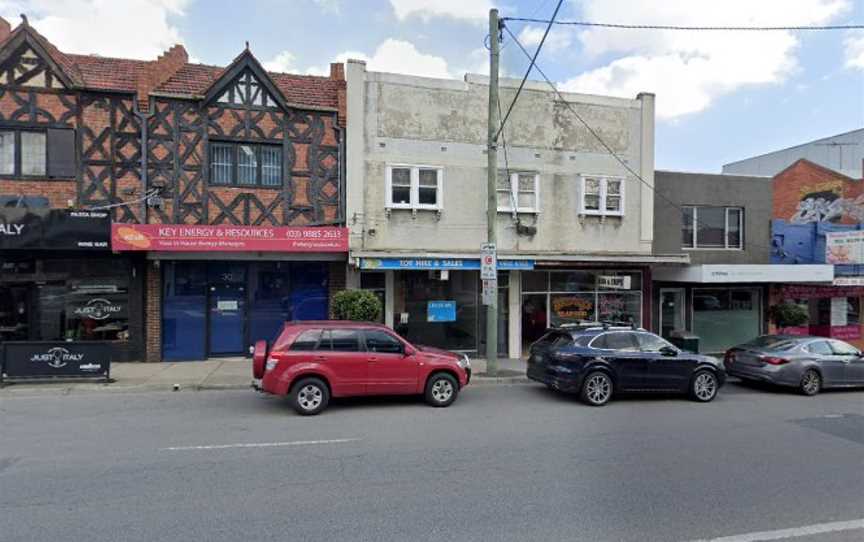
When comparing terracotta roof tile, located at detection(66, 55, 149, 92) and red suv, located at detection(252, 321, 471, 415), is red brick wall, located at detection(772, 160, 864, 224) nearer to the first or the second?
red suv, located at detection(252, 321, 471, 415)

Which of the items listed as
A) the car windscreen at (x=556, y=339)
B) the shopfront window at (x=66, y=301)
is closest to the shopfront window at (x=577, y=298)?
the car windscreen at (x=556, y=339)

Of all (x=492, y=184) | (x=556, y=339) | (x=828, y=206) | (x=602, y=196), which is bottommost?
(x=556, y=339)

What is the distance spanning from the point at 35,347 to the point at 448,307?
9.61m

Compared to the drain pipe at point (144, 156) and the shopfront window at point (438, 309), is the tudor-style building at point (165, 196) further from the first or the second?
the shopfront window at point (438, 309)

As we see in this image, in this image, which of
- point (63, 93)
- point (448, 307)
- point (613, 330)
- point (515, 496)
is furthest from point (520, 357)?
point (63, 93)

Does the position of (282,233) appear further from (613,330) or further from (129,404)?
(613,330)

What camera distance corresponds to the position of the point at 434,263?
42.4 ft

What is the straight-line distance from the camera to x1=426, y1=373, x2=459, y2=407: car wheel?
29.2 feet

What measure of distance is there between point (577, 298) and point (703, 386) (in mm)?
5925

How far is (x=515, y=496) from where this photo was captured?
4.86 m

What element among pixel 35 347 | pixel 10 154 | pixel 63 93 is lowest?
pixel 35 347

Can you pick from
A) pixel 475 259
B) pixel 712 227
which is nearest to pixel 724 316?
pixel 712 227

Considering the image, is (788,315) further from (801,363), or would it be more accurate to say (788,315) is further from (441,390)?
(441,390)

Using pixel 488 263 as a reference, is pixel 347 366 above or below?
below
